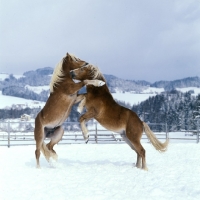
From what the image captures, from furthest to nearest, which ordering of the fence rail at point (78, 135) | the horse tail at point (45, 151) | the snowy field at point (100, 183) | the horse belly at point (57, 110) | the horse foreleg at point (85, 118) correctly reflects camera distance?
the fence rail at point (78, 135) < the horse tail at point (45, 151) < the horse belly at point (57, 110) < the horse foreleg at point (85, 118) < the snowy field at point (100, 183)

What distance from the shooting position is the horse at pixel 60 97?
539 centimetres

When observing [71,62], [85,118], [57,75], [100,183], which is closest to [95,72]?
[71,62]

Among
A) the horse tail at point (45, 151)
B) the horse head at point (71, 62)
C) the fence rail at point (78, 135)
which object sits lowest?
the fence rail at point (78, 135)

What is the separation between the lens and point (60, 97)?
5.45 m

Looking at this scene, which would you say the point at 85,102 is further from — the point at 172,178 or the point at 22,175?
the point at 172,178

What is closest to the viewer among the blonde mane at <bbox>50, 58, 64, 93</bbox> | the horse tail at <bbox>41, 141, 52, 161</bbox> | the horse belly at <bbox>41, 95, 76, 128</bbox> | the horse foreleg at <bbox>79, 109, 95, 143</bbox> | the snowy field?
the snowy field

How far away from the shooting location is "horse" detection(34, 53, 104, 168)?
5.39m

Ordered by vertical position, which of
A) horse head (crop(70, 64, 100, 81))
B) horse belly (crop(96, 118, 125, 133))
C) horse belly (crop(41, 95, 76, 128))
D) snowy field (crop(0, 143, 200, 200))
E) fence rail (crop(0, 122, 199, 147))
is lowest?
fence rail (crop(0, 122, 199, 147))

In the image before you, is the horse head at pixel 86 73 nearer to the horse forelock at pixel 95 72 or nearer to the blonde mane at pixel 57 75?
Answer: the horse forelock at pixel 95 72

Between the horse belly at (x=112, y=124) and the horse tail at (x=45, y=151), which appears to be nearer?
the horse belly at (x=112, y=124)

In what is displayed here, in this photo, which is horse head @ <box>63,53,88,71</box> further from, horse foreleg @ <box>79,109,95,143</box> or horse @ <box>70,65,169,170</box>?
horse foreleg @ <box>79,109,95,143</box>

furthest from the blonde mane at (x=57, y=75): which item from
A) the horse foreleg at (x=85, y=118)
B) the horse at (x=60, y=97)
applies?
the horse foreleg at (x=85, y=118)

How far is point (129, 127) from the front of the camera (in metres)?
5.50

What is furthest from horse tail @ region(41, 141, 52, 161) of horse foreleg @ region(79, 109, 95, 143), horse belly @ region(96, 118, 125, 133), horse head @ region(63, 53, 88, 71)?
horse head @ region(63, 53, 88, 71)
